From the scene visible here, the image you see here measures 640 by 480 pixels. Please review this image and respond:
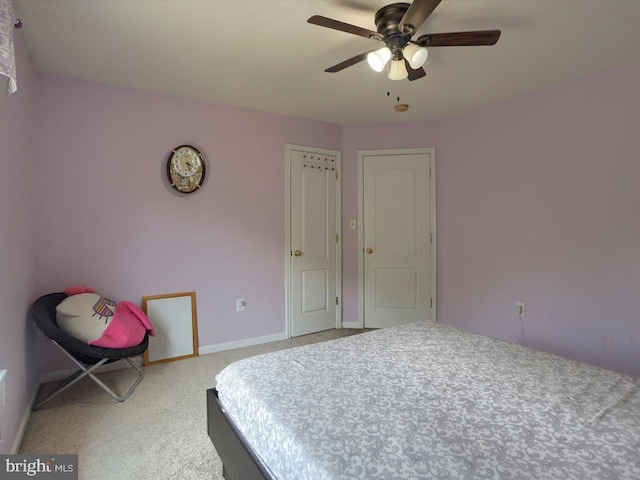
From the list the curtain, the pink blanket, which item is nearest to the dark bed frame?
the pink blanket

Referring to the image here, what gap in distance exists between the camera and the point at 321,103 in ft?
10.9

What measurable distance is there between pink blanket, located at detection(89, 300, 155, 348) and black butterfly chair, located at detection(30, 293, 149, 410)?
34 mm

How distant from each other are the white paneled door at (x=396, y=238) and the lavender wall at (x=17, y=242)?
3.05 metres

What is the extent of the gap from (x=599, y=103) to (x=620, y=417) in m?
2.53

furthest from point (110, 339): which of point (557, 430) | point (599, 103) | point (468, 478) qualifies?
point (599, 103)

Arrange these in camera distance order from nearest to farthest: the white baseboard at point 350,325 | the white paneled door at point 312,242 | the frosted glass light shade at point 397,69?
1. the frosted glass light shade at point 397,69
2. the white paneled door at point 312,242
3. the white baseboard at point 350,325

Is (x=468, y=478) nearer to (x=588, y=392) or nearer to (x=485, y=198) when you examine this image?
(x=588, y=392)

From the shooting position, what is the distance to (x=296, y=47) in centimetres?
228

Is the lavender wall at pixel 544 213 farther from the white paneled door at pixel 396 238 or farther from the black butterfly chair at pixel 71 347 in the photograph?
the black butterfly chair at pixel 71 347

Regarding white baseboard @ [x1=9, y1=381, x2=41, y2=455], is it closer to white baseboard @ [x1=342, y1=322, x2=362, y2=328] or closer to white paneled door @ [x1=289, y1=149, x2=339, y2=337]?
white paneled door @ [x1=289, y1=149, x2=339, y2=337]

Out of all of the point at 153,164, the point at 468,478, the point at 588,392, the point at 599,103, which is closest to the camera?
the point at 468,478

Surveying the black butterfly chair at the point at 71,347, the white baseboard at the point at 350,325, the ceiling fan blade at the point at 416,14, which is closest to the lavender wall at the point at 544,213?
the white baseboard at the point at 350,325

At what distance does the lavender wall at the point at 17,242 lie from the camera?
1704 millimetres

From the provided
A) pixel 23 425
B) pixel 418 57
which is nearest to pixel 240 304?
pixel 23 425
